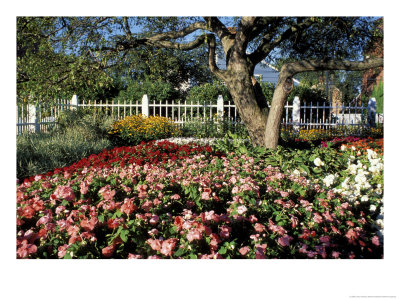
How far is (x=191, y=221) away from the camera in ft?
6.75

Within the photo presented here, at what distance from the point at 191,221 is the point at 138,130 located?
7.09 meters

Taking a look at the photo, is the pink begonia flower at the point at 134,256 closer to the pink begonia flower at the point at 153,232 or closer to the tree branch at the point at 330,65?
the pink begonia flower at the point at 153,232

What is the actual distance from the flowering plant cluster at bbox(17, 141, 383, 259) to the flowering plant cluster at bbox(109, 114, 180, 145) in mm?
5508

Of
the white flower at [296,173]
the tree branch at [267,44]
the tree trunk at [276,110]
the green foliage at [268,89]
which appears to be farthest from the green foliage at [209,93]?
the white flower at [296,173]

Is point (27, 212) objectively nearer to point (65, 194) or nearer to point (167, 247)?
point (65, 194)

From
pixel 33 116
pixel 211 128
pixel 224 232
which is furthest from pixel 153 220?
pixel 211 128

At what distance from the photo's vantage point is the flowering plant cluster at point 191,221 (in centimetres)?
→ 204

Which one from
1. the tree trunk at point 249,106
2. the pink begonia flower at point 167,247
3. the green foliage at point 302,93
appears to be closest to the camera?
the pink begonia flower at point 167,247

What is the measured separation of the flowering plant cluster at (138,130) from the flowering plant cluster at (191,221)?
551cm

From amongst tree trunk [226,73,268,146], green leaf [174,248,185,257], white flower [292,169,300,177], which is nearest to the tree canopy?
tree trunk [226,73,268,146]

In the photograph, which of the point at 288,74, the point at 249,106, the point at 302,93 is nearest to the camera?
the point at 288,74

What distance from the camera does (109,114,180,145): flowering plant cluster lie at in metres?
8.78

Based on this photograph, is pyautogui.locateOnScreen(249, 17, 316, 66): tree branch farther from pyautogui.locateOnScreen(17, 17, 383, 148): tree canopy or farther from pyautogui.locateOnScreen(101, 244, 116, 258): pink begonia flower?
pyautogui.locateOnScreen(101, 244, 116, 258): pink begonia flower
